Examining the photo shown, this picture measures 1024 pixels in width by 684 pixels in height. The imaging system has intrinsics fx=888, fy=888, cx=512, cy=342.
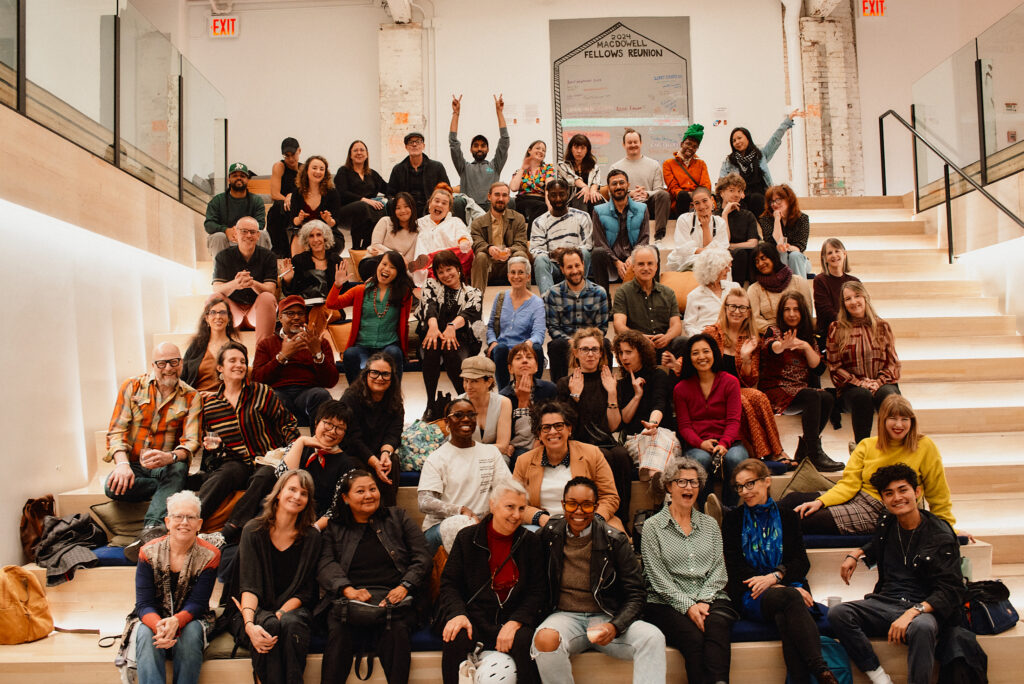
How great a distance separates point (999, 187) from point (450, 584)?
4.90 meters

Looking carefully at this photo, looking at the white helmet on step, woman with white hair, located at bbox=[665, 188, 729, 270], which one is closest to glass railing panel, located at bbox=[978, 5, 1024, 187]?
woman with white hair, located at bbox=[665, 188, 729, 270]

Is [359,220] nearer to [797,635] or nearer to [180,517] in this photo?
[180,517]

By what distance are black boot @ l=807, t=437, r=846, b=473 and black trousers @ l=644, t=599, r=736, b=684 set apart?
4.11ft

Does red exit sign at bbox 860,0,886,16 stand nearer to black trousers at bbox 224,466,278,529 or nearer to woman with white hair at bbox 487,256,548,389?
woman with white hair at bbox 487,256,548,389

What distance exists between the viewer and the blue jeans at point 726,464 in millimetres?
4570

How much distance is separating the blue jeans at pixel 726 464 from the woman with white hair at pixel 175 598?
2392 mm

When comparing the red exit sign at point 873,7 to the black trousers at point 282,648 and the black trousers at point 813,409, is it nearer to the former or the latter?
the black trousers at point 813,409

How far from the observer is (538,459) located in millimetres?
4516

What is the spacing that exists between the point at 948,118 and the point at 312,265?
202 inches

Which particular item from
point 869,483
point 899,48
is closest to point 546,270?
point 869,483

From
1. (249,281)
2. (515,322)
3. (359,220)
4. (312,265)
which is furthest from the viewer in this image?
(359,220)

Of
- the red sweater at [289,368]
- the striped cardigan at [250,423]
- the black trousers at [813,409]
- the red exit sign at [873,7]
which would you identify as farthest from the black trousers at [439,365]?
the red exit sign at [873,7]

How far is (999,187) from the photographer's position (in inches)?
247

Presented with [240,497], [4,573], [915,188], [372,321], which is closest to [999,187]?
[915,188]
